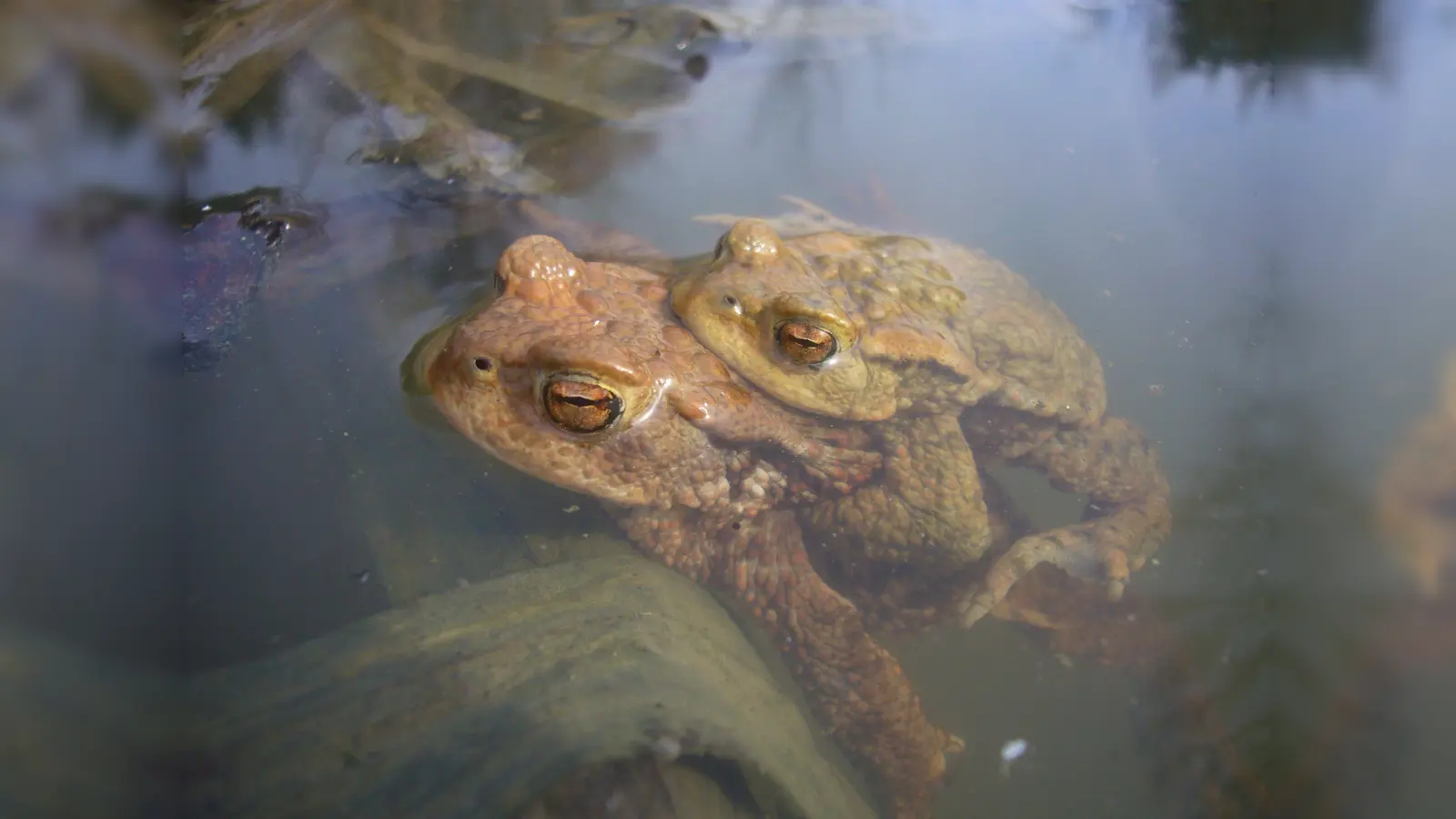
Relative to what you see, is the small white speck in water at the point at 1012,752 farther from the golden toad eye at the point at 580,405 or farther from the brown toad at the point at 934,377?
the golden toad eye at the point at 580,405

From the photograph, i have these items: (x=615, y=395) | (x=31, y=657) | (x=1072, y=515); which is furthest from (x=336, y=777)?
(x=1072, y=515)

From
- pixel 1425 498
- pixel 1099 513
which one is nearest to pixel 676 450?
pixel 1099 513

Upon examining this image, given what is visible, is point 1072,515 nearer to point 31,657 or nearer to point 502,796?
point 502,796

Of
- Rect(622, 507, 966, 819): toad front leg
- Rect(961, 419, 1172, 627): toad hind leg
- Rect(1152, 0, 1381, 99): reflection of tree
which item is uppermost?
Rect(1152, 0, 1381, 99): reflection of tree

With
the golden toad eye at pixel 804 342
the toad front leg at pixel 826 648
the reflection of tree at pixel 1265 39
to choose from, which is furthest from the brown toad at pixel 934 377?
the reflection of tree at pixel 1265 39

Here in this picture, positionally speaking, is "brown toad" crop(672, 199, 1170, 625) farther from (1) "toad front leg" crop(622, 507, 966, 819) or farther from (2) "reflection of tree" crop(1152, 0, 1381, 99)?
(2) "reflection of tree" crop(1152, 0, 1381, 99)

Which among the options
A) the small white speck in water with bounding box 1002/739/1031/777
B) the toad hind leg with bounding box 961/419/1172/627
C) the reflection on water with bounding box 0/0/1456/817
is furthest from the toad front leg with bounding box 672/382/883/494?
the small white speck in water with bounding box 1002/739/1031/777

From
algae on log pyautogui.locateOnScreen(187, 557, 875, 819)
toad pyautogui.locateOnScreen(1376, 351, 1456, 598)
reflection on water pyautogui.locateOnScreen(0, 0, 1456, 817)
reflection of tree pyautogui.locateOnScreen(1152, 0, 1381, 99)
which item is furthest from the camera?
reflection of tree pyautogui.locateOnScreen(1152, 0, 1381, 99)

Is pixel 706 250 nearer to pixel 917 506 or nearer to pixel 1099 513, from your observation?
pixel 917 506
